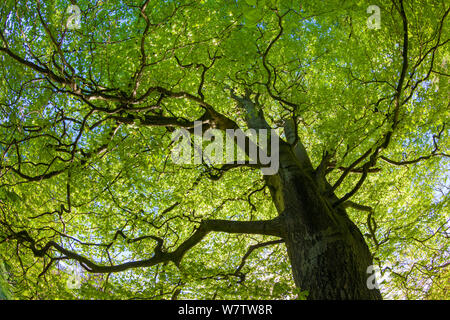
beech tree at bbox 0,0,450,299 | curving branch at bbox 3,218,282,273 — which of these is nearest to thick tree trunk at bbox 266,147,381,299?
beech tree at bbox 0,0,450,299

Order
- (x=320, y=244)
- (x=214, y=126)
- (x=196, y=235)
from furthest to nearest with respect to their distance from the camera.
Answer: (x=214, y=126), (x=196, y=235), (x=320, y=244)

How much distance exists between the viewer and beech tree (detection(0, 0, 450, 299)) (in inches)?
151

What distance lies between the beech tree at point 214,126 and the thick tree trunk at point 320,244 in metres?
0.02

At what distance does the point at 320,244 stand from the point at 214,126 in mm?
2646

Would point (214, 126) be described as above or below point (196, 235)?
above

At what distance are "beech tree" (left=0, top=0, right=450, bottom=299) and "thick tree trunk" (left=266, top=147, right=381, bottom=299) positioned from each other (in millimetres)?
A: 17

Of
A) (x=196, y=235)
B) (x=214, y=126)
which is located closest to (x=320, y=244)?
(x=196, y=235)

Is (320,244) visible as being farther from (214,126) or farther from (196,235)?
(214,126)

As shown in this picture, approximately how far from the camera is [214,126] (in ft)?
17.8

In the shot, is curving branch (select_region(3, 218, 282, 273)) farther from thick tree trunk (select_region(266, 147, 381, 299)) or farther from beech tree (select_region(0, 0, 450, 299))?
thick tree trunk (select_region(266, 147, 381, 299))

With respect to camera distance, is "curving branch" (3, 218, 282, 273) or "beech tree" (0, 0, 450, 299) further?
"curving branch" (3, 218, 282, 273)

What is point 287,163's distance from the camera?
4926 millimetres

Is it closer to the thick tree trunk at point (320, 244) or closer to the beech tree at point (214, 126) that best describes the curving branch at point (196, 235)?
the beech tree at point (214, 126)

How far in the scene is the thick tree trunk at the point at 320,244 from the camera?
3400 millimetres
